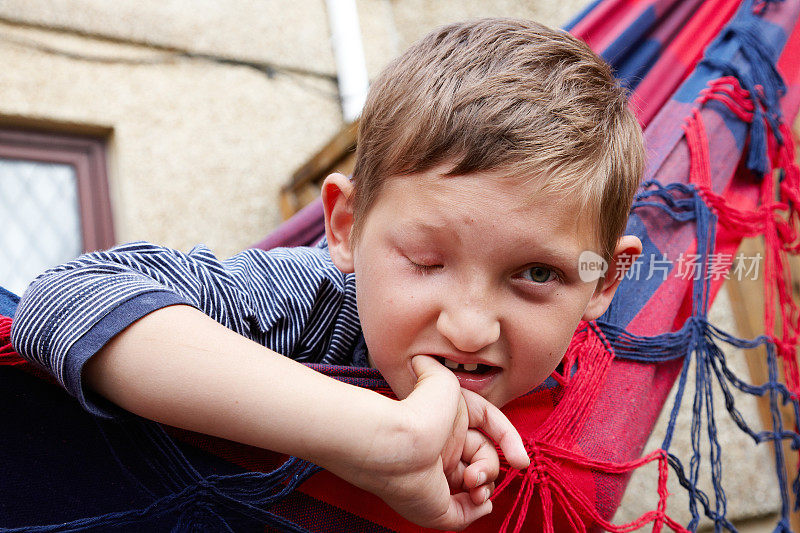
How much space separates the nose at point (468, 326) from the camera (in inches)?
20.4

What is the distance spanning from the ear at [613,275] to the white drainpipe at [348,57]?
59.4 inches

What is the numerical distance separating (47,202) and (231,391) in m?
1.47

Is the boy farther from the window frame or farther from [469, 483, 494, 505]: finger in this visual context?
the window frame

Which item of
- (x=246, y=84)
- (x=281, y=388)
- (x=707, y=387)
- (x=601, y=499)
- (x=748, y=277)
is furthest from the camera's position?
(x=246, y=84)

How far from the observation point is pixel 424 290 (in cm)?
54

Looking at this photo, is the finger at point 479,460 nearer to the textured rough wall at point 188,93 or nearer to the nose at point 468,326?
the nose at point 468,326

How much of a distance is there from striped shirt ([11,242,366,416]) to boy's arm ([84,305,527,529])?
0.6 inches

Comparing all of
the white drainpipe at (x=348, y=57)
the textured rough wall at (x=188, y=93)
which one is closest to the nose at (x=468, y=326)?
the textured rough wall at (x=188, y=93)

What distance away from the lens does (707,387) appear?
2.65 ft

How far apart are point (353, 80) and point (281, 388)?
1796mm

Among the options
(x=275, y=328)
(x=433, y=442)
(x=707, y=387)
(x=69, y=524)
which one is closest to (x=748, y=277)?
(x=707, y=387)

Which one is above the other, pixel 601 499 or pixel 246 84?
pixel 246 84

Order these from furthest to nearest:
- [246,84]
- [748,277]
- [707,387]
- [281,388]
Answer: [246,84]
[748,277]
[707,387]
[281,388]

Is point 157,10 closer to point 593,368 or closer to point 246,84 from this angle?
point 246,84
